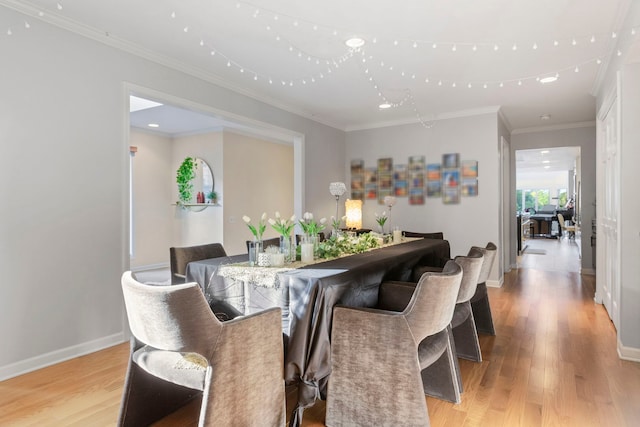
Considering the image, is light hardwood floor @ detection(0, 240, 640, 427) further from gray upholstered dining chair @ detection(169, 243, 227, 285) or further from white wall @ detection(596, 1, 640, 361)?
gray upholstered dining chair @ detection(169, 243, 227, 285)

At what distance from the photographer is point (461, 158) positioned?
570cm

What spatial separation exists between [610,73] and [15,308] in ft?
17.2

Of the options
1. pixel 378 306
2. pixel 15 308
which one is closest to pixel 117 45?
pixel 15 308

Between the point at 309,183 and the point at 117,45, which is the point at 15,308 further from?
the point at 309,183

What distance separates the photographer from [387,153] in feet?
20.9

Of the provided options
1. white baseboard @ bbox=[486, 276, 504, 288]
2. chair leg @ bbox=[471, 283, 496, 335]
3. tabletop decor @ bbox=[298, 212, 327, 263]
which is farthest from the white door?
tabletop decor @ bbox=[298, 212, 327, 263]

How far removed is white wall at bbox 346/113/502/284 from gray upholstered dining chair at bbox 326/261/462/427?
390 cm

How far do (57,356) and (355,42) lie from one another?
3.39 m

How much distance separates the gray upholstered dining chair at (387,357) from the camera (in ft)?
5.99

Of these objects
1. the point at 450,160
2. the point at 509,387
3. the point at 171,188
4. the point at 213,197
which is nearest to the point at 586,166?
the point at 450,160

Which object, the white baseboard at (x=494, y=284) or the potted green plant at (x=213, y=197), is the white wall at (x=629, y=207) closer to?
the white baseboard at (x=494, y=284)

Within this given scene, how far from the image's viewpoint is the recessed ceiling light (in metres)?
3.14

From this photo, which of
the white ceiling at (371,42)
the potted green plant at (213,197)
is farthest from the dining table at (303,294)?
the potted green plant at (213,197)

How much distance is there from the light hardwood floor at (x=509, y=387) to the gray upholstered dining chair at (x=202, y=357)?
310 mm
